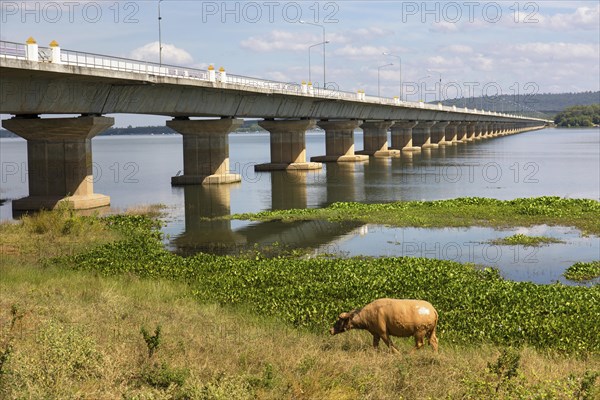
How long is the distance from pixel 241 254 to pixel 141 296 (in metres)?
8.18

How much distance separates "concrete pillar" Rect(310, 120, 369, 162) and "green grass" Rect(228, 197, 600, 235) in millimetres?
52113

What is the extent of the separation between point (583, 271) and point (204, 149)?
41.1m

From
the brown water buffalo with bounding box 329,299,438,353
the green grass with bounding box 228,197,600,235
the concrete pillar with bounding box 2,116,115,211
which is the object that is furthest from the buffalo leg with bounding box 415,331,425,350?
the concrete pillar with bounding box 2,116,115,211

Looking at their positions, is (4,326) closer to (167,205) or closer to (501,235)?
(501,235)

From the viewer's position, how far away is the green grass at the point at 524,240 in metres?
28.1

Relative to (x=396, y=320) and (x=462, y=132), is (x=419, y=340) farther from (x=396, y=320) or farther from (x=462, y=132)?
(x=462, y=132)

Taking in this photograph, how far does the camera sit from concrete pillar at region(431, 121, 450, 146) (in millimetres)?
154400

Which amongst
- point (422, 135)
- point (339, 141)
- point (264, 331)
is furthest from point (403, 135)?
point (264, 331)

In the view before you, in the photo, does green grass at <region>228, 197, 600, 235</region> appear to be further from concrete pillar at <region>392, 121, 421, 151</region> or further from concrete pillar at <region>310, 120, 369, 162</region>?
concrete pillar at <region>392, 121, 421, 151</region>

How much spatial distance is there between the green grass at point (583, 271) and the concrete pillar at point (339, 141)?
69508 mm

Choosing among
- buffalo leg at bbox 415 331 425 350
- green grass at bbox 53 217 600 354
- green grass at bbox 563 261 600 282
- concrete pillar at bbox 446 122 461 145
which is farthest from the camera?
concrete pillar at bbox 446 122 461 145

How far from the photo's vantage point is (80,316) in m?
15.4

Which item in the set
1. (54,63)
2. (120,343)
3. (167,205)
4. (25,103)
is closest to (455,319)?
(120,343)

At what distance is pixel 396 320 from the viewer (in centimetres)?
1323
